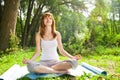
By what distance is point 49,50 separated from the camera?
22.0ft

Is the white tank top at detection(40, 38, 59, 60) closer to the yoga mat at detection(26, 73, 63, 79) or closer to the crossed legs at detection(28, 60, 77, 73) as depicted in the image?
the crossed legs at detection(28, 60, 77, 73)

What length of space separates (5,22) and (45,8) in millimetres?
8604

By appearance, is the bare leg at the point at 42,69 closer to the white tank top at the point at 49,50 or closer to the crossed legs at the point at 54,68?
the crossed legs at the point at 54,68

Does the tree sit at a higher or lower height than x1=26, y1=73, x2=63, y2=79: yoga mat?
higher

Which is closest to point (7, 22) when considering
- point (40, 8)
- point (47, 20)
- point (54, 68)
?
point (47, 20)

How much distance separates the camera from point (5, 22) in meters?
12.9

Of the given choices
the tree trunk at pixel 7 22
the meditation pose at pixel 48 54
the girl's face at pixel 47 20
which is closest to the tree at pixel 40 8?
the tree trunk at pixel 7 22

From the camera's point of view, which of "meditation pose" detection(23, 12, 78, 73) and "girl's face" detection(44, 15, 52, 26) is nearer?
"meditation pose" detection(23, 12, 78, 73)

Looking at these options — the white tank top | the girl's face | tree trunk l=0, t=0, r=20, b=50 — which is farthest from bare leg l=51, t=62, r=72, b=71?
tree trunk l=0, t=0, r=20, b=50

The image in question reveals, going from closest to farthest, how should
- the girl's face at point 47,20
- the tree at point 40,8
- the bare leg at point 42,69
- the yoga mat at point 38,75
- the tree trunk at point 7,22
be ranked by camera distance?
1. the yoga mat at point 38,75
2. the bare leg at point 42,69
3. the girl's face at point 47,20
4. the tree trunk at point 7,22
5. the tree at point 40,8

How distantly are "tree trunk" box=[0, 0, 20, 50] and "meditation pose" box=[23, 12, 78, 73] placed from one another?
612cm

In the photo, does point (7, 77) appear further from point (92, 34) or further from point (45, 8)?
point (45, 8)

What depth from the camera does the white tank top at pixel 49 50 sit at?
6676 millimetres

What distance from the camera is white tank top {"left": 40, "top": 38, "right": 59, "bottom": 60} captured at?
668cm
